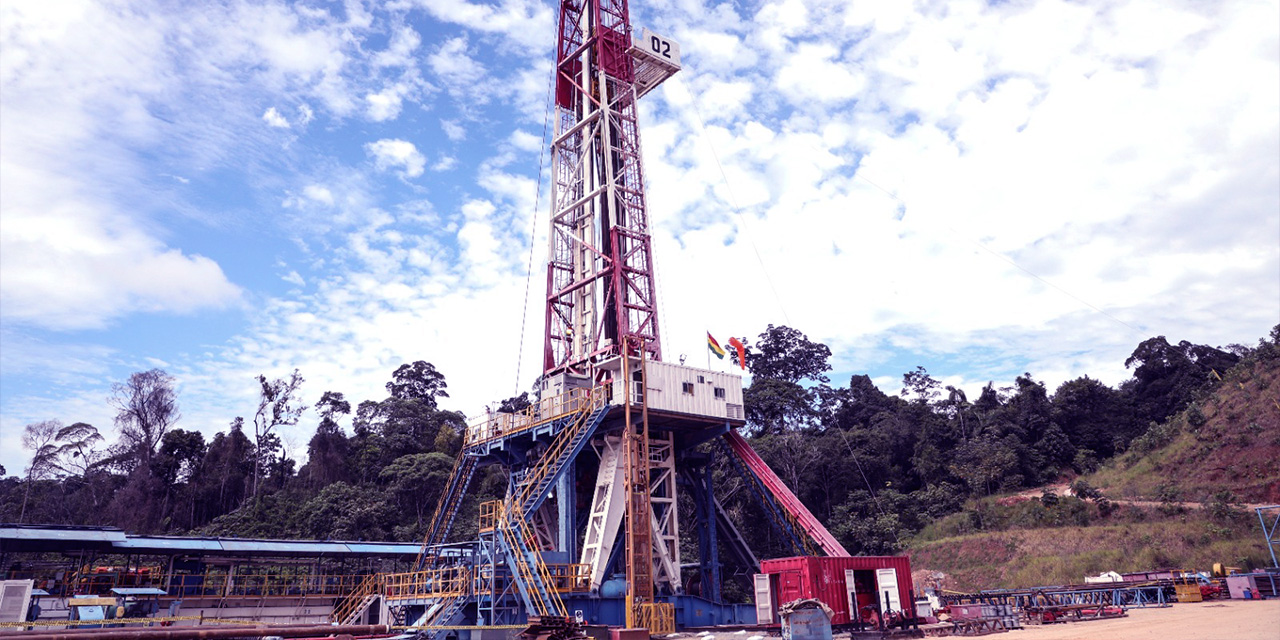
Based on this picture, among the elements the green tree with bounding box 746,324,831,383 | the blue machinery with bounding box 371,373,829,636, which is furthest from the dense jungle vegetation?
the blue machinery with bounding box 371,373,829,636

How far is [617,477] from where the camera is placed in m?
27.0

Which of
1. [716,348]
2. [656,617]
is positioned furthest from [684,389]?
[656,617]

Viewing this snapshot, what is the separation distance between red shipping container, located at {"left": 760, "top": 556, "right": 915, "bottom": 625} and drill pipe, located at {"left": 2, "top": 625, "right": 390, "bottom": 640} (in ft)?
37.4

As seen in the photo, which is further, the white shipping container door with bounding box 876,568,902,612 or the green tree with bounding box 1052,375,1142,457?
the green tree with bounding box 1052,375,1142,457

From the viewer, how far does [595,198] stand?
1297 inches

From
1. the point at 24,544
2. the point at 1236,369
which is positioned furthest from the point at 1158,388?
the point at 24,544

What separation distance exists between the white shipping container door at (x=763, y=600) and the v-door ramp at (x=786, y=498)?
2544 mm

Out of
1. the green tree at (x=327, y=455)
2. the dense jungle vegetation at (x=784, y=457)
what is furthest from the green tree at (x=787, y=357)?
the green tree at (x=327, y=455)

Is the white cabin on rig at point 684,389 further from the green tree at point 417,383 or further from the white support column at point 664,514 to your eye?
the green tree at point 417,383

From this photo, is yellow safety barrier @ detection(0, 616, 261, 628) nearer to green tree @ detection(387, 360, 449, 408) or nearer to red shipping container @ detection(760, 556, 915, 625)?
red shipping container @ detection(760, 556, 915, 625)

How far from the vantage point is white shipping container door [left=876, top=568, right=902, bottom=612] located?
22.7m

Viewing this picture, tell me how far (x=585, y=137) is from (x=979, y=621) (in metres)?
23.6

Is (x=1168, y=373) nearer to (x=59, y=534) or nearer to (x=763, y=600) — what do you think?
(x=763, y=600)

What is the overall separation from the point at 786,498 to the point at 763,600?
4.34 m
